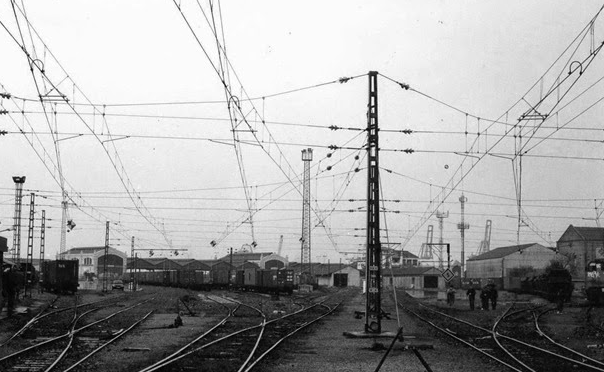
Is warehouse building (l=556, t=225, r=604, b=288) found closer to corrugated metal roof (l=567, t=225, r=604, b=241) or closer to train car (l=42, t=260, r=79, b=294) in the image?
corrugated metal roof (l=567, t=225, r=604, b=241)

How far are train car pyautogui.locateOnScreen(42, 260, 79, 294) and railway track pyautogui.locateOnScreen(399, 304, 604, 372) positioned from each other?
42585mm

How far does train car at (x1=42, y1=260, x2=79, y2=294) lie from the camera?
216ft

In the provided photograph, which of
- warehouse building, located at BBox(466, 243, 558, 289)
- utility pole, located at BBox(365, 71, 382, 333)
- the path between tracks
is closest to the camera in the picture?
the path between tracks

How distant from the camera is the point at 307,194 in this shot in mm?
60344

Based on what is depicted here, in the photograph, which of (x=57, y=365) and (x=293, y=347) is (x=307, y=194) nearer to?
(x=293, y=347)

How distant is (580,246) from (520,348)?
8723cm

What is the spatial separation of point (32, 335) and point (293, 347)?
899cm

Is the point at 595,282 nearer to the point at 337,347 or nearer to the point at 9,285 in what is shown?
the point at 337,347

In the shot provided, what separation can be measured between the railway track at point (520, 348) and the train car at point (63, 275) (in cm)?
4258

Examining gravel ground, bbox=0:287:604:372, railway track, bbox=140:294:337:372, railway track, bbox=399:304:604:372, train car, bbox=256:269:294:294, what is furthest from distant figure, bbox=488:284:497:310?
train car, bbox=256:269:294:294

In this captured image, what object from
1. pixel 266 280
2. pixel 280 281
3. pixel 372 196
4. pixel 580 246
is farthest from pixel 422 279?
pixel 372 196

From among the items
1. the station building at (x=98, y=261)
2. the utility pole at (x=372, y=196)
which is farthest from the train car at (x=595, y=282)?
the station building at (x=98, y=261)

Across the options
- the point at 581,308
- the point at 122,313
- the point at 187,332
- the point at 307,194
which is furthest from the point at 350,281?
the point at 187,332

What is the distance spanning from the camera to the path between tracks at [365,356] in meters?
17.4
